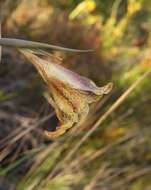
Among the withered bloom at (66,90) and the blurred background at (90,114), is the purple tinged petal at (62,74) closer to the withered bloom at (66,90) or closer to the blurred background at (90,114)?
the withered bloom at (66,90)

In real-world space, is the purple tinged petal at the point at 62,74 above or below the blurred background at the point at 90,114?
below

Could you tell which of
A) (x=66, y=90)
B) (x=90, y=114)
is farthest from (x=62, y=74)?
(x=90, y=114)

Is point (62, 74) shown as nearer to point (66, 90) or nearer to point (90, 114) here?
point (66, 90)

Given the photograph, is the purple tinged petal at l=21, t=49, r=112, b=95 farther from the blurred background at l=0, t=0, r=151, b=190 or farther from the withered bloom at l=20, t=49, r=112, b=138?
the blurred background at l=0, t=0, r=151, b=190

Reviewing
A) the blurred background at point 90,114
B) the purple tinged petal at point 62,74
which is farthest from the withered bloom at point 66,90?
the blurred background at point 90,114

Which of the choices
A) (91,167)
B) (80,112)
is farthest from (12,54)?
(80,112)

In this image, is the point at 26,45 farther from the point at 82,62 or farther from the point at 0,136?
the point at 82,62
